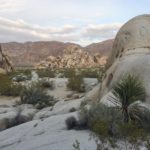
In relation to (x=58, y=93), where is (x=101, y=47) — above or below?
below

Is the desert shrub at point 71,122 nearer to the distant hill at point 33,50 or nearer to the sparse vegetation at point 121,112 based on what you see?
the sparse vegetation at point 121,112

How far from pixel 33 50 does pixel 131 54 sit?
131 metres

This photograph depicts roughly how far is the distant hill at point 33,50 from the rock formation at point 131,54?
116004 mm

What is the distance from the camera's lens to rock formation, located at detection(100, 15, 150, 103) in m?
13.0

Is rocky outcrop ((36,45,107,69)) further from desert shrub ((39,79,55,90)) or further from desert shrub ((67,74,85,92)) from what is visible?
desert shrub ((67,74,85,92))

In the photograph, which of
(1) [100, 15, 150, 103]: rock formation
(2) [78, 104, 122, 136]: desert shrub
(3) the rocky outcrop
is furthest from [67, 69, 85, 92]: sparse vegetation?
(3) the rocky outcrop

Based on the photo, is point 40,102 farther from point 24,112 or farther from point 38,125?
point 38,125

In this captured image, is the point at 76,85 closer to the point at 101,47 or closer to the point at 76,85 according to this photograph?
the point at 76,85

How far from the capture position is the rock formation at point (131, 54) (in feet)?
42.5

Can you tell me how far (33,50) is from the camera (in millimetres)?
144375

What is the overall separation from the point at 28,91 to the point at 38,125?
31.1 ft

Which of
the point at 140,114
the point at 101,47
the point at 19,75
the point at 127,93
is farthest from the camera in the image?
the point at 101,47

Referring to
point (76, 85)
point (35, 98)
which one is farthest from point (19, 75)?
point (35, 98)

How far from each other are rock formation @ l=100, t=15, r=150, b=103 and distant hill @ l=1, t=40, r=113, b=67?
381 feet
